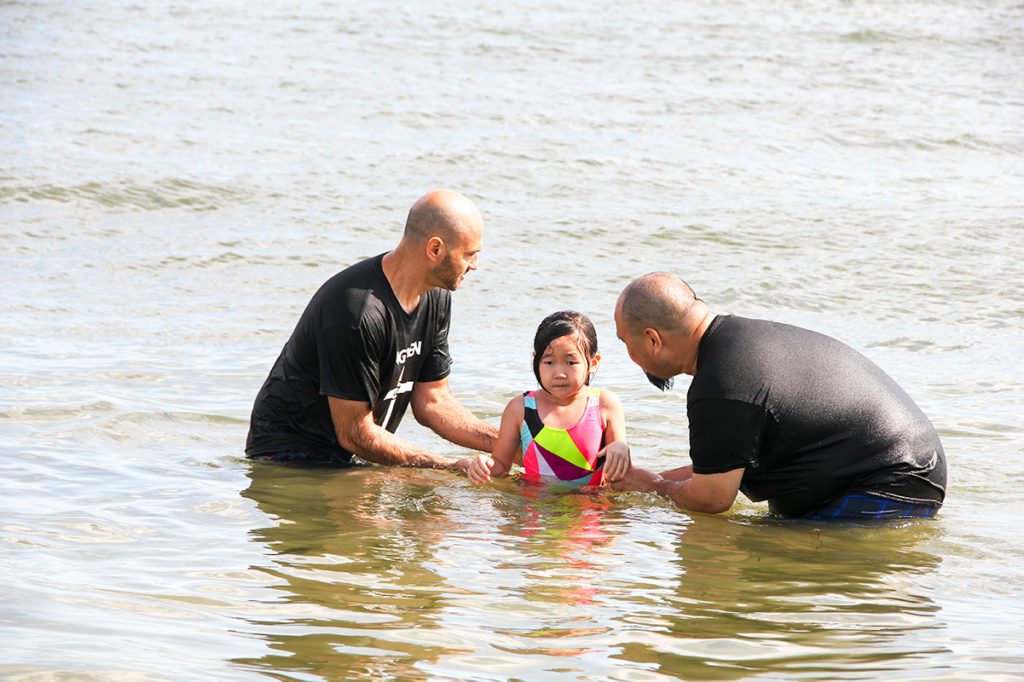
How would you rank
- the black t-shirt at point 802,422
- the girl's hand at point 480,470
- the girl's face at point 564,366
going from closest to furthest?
the black t-shirt at point 802,422 < the girl's hand at point 480,470 < the girl's face at point 564,366

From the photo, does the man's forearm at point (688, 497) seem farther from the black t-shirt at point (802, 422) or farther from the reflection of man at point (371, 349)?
the reflection of man at point (371, 349)

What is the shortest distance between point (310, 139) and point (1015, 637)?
52.7ft

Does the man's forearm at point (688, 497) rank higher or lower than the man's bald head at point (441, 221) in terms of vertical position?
lower

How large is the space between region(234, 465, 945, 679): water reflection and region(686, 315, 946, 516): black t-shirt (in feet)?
0.78

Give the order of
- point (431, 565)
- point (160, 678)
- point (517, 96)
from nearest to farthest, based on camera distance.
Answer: point (160, 678) → point (431, 565) → point (517, 96)

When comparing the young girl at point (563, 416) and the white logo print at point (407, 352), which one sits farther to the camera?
the white logo print at point (407, 352)

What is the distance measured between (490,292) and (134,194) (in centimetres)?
565

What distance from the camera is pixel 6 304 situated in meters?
11.9

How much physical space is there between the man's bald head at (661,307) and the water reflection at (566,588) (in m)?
1.01

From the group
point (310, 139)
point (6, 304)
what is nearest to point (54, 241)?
point (6, 304)

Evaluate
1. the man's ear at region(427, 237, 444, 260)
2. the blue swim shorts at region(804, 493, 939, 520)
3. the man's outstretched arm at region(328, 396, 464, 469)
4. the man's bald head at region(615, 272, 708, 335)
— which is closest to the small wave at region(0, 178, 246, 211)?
the man's outstretched arm at region(328, 396, 464, 469)

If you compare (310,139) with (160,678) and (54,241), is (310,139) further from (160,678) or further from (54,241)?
(160,678)

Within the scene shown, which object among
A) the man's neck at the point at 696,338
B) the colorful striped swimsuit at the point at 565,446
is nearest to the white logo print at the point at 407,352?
the colorful striped swimsuit at the point at 565,446

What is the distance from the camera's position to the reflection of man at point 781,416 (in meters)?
5.96
